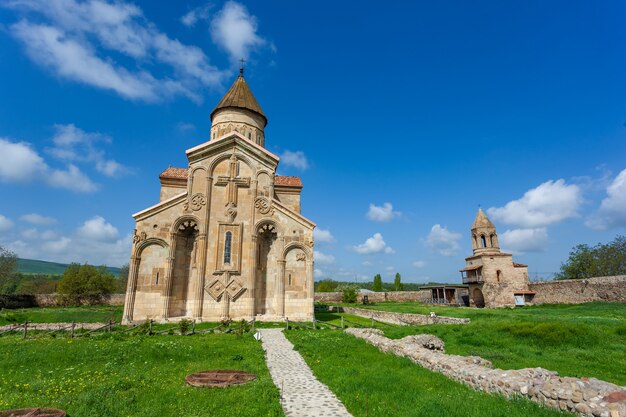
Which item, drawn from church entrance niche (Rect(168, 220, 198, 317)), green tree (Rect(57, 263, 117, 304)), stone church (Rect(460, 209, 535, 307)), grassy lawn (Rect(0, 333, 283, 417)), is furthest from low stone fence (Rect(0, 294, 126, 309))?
stone church (Rect(460, 209, 535, 307))

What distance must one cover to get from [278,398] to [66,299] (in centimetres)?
3975

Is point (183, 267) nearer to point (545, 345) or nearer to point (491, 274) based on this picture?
point (545, 345)

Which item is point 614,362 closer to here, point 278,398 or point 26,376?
point 278,398

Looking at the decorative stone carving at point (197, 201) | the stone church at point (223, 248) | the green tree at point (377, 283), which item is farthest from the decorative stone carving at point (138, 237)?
the green tree at point (377, 283)

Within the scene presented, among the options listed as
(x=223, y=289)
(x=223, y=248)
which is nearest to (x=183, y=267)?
(x=223, y=248)

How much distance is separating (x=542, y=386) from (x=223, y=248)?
16324 mm

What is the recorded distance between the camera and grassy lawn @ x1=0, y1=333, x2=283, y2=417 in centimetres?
593

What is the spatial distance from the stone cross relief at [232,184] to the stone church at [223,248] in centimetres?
6

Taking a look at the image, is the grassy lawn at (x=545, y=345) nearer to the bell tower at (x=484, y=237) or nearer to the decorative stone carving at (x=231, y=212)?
the decorative stone carving at (x=231, y=212)

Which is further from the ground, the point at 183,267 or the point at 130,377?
the point at 183,267

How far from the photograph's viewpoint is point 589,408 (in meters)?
4.79

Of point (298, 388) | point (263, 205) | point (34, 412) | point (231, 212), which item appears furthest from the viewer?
point (263, 205)

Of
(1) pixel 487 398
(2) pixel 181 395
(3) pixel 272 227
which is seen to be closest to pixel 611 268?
(3) pixel 272 227

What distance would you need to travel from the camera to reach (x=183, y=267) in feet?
62.2
